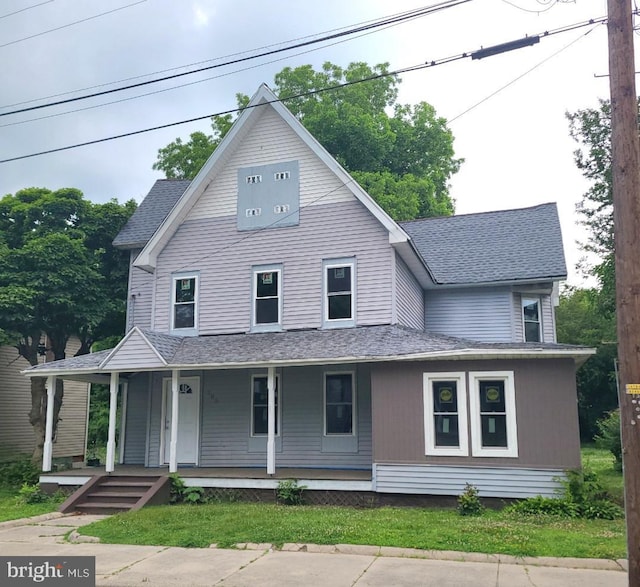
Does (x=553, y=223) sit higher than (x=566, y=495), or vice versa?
(x=553, y=223)

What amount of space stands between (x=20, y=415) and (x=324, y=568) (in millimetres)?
19445

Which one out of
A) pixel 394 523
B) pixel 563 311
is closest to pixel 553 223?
pixel 394 523

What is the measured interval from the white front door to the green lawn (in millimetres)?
3260

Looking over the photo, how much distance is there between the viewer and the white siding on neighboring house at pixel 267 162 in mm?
16484

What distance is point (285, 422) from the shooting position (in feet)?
52.2

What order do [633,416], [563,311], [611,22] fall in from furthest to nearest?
1. [563,311]
2. [611,22]
3. [633,416]

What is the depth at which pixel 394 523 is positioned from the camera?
410 inches

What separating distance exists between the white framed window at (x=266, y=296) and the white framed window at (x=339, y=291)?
129 cm

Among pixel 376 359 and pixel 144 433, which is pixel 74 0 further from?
pixel 144 433

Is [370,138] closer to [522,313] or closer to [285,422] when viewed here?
[522,313]

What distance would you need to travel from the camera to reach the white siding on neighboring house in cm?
1648

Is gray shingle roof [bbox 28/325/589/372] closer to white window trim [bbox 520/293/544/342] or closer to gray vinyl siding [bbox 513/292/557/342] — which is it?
gray vinyl siding [bbox 513/292/557/342]

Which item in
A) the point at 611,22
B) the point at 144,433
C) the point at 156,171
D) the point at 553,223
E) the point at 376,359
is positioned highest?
the point at 156,171

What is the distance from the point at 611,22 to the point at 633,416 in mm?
4334
